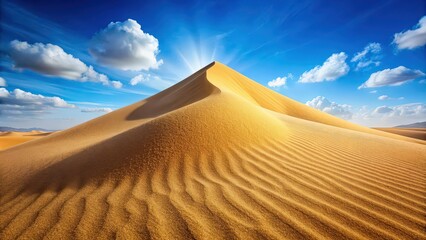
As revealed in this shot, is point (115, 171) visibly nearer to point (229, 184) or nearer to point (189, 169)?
point (189, 169)

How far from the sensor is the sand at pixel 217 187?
1.98 m

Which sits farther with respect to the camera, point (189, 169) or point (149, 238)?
point (189, 169)

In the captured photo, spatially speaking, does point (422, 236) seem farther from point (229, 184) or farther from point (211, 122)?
point (211, 122)

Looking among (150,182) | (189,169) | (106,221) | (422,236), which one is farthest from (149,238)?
(422,236)

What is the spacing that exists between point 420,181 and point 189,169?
137 inches

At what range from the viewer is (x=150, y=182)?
3.00m

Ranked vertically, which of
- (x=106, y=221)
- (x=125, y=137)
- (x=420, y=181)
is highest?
(x=125, y=137)

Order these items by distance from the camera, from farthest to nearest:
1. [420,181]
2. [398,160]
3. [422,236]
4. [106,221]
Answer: [398,160]
[420,181]
[106,221]
[422,236]

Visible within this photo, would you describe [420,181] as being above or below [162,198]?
below

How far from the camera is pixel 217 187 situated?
107 inches

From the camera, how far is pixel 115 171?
3.41m

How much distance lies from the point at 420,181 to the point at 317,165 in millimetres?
1366

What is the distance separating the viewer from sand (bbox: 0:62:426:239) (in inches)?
77.9

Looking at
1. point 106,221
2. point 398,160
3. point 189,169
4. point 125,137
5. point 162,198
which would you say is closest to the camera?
point 106,221
